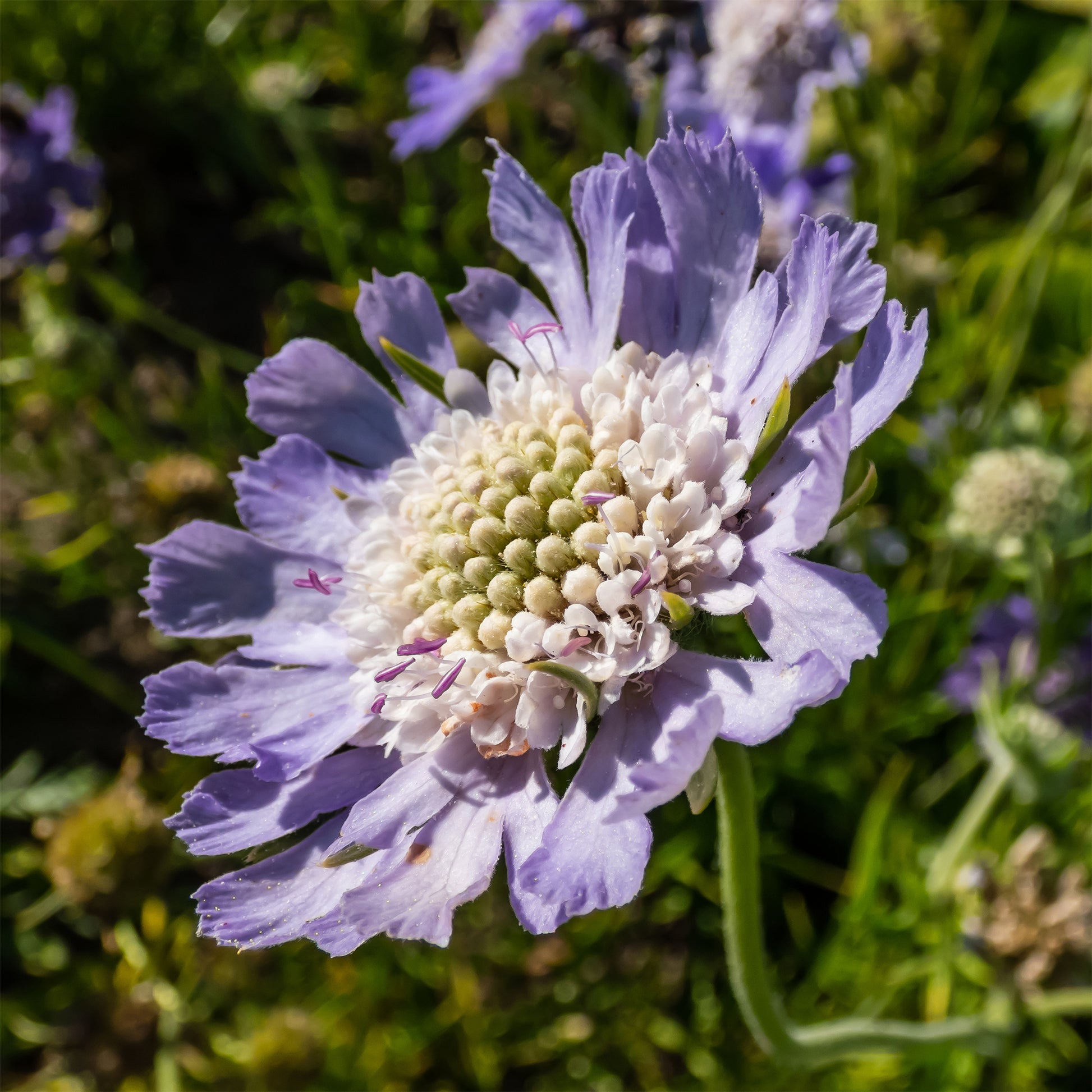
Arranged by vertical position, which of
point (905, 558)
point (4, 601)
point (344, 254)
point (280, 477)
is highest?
point (280, 477)

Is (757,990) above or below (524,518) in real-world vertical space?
below

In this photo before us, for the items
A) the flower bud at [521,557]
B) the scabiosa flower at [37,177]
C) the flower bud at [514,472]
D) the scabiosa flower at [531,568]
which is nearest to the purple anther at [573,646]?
the scabiosa flower at [531,568]

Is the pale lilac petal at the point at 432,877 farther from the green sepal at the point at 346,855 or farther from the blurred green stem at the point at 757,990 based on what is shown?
the blurred green stem at the point at 757,990

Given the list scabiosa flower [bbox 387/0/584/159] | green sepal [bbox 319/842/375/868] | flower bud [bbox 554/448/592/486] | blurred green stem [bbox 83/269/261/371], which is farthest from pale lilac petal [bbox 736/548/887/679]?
blurred green stem [bbox 83/269/261/371]

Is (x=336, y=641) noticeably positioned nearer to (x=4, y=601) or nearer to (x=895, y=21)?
(x=895, y=21)

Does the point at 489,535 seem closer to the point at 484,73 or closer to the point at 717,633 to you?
the point at 717,633

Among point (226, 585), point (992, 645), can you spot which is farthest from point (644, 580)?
point (992, 645)

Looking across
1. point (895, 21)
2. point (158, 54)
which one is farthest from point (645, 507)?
point (158, 54)
